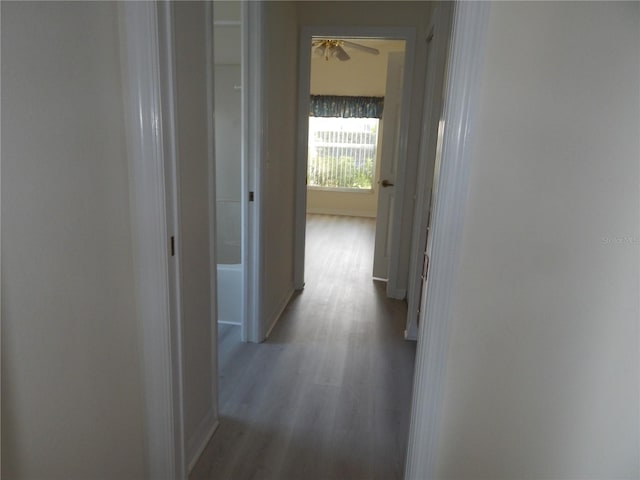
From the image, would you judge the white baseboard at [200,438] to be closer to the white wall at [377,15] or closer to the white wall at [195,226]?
the white wall at [195,226]

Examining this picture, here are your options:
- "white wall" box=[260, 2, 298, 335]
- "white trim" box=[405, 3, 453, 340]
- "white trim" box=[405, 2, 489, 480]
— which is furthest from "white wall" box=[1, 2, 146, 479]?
"white trim" box=[405, 3, 453, 340]

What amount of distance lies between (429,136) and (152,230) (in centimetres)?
207

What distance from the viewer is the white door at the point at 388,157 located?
3.61 m

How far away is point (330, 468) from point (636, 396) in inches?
44.7

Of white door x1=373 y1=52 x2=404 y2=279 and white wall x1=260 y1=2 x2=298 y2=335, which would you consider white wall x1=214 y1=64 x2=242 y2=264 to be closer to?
white wall x1=260 y1=2 x2=298 y2=335

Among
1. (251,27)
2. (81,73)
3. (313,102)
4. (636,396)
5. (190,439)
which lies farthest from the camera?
(313,102)

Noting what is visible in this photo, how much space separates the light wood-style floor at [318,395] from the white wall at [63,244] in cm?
71

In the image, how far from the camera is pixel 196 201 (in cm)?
158

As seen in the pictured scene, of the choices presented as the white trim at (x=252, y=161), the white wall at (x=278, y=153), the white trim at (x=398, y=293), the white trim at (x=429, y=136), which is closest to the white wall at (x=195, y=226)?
the white trim at (x=252, y=161)

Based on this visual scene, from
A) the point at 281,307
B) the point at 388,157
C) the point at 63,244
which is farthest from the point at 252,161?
the point at 388,157

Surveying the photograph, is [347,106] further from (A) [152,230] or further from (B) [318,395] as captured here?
(A) [152,230]

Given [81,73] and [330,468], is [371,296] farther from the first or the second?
[81,73]

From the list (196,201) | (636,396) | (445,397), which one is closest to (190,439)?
(196,201)

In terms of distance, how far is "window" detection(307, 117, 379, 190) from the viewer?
7426 mm
